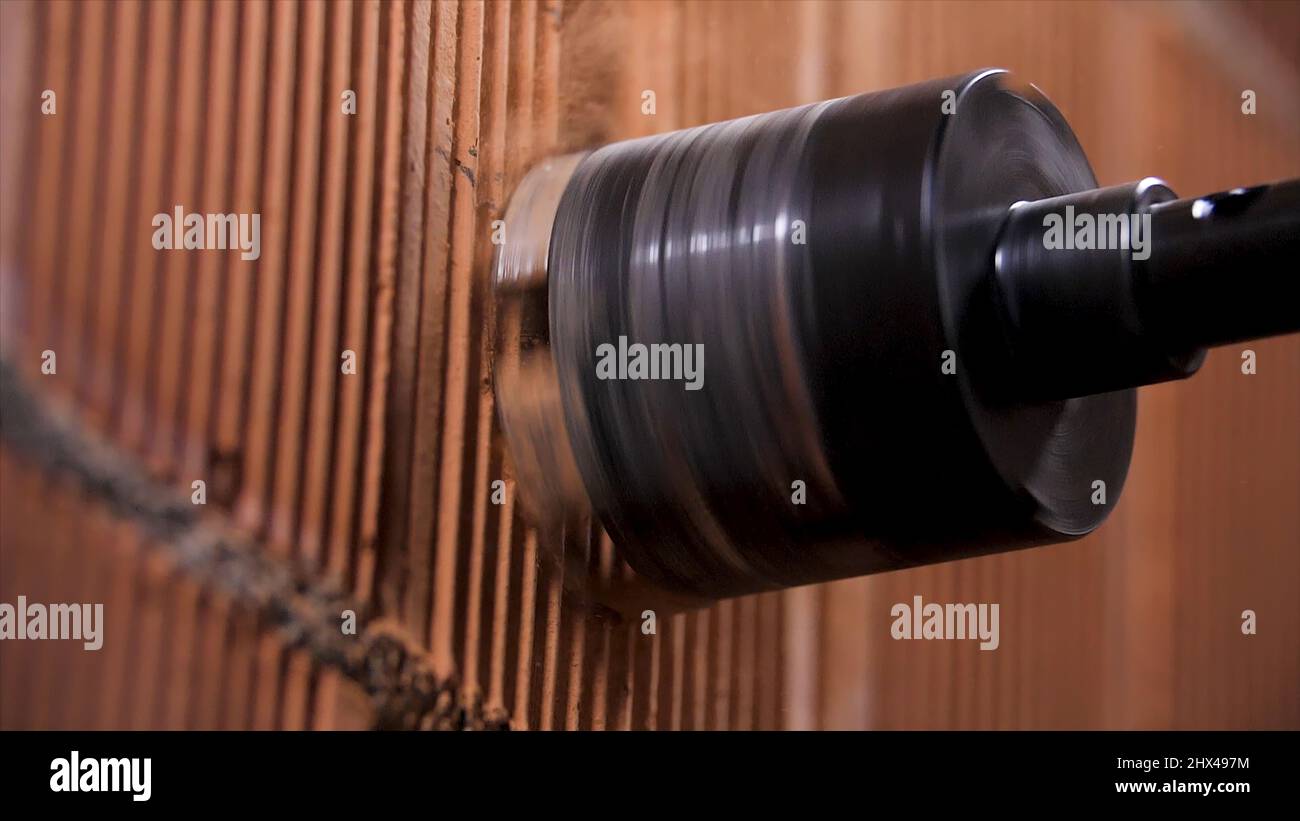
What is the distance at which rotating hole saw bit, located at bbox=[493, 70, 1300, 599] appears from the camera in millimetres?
292

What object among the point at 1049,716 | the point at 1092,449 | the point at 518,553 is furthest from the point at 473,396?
the point at 1049,716

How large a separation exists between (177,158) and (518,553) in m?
0.14

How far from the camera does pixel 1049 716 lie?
0.57 metres

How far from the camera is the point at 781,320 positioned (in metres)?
0.30

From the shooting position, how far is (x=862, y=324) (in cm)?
29

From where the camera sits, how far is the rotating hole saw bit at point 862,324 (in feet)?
0.96
